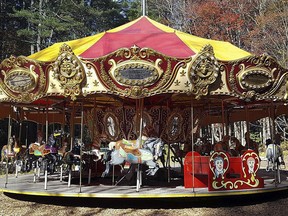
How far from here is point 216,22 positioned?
23.6 meters

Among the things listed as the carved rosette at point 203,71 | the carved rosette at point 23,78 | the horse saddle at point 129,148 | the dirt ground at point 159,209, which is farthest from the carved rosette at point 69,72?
the dirt ground at point 159,209

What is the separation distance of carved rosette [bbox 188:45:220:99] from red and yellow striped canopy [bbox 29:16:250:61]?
1.52ft

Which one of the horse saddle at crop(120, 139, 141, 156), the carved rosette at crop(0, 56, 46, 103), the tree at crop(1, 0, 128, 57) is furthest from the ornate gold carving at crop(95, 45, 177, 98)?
the tree at crop(1, 0, 128, 57)

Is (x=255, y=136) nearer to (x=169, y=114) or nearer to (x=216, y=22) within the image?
(x=216, y=22)

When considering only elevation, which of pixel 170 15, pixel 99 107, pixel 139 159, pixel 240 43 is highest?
pixel 170 15

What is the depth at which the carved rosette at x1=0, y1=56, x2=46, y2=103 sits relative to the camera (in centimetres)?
868

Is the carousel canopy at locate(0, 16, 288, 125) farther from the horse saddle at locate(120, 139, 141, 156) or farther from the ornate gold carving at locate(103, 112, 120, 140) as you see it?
the ornate gold carving at locate(103, 112, 120, 140)

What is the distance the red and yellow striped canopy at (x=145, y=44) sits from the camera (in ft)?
29.4

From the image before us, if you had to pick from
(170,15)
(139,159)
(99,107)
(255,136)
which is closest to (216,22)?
(170,15)

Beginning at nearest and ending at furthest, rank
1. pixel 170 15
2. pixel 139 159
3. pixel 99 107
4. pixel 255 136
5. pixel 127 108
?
1. pixel 139 159
2. pixel 127 108
3. pixel 99 107
4. pixel 170 15
5. pixel 255 136

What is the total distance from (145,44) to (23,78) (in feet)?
9.28

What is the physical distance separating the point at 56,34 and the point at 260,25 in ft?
59.7

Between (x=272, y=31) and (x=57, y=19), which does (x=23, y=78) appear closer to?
(x=272, y=31)

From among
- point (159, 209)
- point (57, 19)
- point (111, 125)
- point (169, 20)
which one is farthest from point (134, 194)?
point (57, 19)
